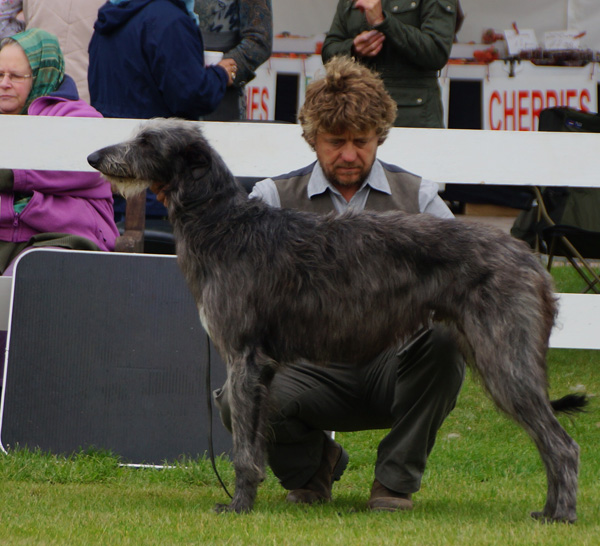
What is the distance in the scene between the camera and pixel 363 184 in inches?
178

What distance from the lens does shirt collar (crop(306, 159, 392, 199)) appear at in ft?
14.8

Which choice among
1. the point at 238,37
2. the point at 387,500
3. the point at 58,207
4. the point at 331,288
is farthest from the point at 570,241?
the point at 331,288

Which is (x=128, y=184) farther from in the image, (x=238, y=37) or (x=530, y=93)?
(x=530, y=93)

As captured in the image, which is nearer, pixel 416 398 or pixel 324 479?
pixel 416 398

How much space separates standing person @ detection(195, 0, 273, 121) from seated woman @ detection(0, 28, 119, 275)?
1.32 metres

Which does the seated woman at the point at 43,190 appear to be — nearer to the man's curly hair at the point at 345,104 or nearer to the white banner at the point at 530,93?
the man's curly hair at the point at 345,104

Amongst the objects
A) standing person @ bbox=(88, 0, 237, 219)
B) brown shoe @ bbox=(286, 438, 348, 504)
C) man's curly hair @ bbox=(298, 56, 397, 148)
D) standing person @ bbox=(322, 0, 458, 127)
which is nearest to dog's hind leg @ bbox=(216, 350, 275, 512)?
brown shoe @ bbox=(286, 438, 348, 504)

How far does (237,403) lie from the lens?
3975mm

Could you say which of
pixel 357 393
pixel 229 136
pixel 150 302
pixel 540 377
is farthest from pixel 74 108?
pixel 540 377

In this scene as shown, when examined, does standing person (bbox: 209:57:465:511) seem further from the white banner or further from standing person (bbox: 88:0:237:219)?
the white banner

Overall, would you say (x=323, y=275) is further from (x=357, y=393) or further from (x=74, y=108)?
(x=74, y=108)

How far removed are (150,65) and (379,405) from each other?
2.85m

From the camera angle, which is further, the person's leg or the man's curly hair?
the man's curly hair

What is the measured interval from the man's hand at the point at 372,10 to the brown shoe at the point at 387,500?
3.45 meters
